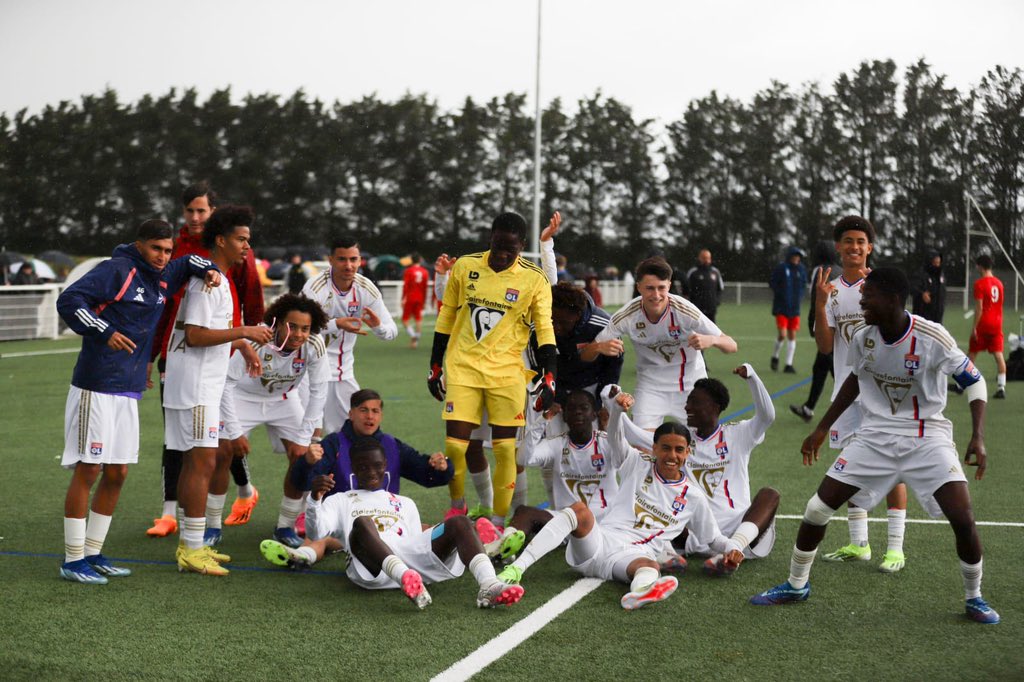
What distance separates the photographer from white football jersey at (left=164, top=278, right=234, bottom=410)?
6.34 m

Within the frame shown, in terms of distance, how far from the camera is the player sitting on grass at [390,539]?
5592 millimetres

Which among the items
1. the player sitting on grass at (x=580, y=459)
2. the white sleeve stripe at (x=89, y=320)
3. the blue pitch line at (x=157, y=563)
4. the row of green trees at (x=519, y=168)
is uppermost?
the row of green trees at (x=519, y=168)

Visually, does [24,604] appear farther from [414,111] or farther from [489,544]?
[414,111]

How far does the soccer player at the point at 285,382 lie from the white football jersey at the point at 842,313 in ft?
10.8

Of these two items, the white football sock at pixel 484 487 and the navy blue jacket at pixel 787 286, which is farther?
the navy blue jacket at pixel 787 286

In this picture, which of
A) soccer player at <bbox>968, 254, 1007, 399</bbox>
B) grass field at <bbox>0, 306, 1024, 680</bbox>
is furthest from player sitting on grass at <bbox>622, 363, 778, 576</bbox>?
soccer player at <bbox>968, 254, 1007, 399</bbox>

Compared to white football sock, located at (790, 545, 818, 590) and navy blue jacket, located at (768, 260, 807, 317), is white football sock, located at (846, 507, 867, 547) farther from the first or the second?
navy blue jacket, located at (768, 260, 807, 317)

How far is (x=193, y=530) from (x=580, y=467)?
2.36 metres

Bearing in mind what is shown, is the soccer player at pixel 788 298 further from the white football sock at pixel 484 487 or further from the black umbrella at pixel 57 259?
the black umbrella at pixel 57 259

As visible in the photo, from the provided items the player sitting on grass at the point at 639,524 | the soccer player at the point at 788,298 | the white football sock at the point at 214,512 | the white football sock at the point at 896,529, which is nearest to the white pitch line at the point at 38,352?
the soccer player at the point at 788,298

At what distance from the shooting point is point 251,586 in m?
6.07

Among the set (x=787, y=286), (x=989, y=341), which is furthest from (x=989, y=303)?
(x=787, y=286)

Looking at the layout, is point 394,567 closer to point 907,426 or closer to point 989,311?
point 907,426

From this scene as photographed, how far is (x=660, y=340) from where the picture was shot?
7727mm
